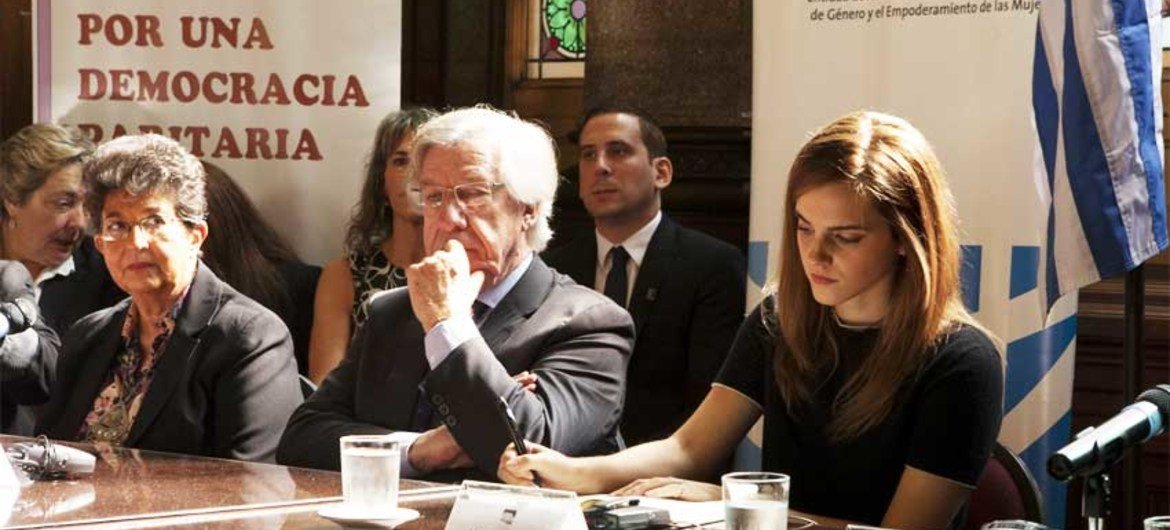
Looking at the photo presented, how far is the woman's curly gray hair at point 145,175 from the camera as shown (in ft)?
11.6

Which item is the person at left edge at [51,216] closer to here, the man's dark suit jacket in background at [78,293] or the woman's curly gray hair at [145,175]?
the man's dark suit jacket in background at [78,293]

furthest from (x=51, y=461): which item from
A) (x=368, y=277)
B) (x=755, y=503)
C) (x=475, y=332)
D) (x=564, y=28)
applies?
(x=564, y=28)

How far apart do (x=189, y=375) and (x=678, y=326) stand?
1.52m

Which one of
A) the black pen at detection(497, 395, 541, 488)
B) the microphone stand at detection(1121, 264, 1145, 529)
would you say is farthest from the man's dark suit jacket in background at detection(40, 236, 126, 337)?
the microphone stand at detection(1121, 264, 1145, 529)

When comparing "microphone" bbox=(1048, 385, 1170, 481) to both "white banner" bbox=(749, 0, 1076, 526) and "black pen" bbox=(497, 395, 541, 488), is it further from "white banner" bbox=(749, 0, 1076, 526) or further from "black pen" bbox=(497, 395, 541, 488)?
"white banner" bbox=(749, 0, 1076, 526)

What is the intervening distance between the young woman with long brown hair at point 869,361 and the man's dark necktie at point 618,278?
6.01 feet

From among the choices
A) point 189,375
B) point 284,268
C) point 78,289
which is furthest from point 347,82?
point 189,375

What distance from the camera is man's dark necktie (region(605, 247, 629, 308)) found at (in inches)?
189

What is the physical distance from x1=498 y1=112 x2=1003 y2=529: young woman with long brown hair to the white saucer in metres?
0.41

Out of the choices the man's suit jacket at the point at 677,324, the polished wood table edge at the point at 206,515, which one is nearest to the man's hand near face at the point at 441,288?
the polished wood table edge at the point at 206,515

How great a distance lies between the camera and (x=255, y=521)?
2379mm

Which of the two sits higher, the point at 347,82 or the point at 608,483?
the point at 347,82

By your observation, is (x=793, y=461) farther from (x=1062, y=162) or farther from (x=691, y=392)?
(x=691, y=392)

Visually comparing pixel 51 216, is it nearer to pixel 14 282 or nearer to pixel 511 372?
pixel 14 282
